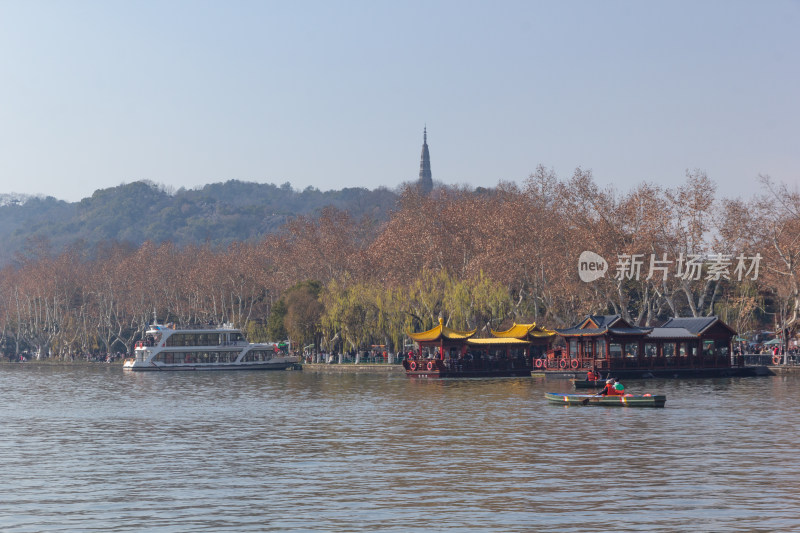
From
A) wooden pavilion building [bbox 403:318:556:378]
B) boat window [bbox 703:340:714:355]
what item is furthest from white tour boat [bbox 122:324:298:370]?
boat window [bbox 703:340:714:355]

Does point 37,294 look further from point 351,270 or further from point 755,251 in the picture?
point 755,251

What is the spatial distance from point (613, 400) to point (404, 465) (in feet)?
67.0

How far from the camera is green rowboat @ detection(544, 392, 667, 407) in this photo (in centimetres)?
4878

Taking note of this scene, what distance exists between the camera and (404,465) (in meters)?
32.1

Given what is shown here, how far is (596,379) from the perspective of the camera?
6069 centimetres

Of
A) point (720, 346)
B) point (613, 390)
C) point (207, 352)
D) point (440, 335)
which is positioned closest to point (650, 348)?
point (720, 346)

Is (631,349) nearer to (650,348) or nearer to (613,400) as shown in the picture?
(650,348)

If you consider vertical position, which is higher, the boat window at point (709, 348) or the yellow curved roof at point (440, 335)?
the yellow curved roof at point (440, 335)

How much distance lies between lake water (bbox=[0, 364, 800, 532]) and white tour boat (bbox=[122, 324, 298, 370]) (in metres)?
45.7

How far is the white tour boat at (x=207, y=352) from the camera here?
105 metres

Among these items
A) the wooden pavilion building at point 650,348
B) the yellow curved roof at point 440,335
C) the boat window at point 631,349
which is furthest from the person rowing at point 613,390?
the yellow curved roof at point 440,335

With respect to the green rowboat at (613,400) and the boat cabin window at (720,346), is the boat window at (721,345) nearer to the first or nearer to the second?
the boat cabin window at (720,346)

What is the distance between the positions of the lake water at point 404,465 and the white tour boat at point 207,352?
4572 cm

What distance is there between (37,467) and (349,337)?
233ft
